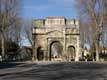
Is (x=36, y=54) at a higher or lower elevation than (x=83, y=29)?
lower

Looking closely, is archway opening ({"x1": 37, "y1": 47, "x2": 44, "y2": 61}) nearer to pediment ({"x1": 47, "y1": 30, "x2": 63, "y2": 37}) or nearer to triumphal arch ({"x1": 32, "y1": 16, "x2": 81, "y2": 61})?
triumphal arch ({"x1": 32, "y1": 16, "x2": 81, "y2": 61})

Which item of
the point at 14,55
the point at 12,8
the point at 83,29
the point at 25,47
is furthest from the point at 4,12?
the point at 25,47

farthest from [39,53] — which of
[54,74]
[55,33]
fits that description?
[54,74]

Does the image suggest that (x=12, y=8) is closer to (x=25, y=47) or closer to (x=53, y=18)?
(x=53, y=18)

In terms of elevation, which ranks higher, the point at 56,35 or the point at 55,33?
the point at 55,33

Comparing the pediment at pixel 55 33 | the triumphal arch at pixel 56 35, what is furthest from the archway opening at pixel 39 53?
the pediment at pixel 55 33

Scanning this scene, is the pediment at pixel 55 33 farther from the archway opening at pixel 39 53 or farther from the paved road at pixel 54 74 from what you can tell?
the paved road at pixel 54 74

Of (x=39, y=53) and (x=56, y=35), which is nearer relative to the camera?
(x=56, y=35)

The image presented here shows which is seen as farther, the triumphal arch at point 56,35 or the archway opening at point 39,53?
the archway opening at point 39,53

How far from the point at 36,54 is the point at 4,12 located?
54.3ft

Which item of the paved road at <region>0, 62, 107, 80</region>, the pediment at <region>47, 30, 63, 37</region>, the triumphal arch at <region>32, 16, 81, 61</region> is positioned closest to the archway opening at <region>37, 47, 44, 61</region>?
the triumphal arch at <region>32, 16, 81, 61</region>

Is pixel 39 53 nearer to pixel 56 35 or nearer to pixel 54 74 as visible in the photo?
pixel 56 35

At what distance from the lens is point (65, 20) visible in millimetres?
87750

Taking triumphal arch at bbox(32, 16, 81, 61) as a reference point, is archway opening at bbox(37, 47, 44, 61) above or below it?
below
